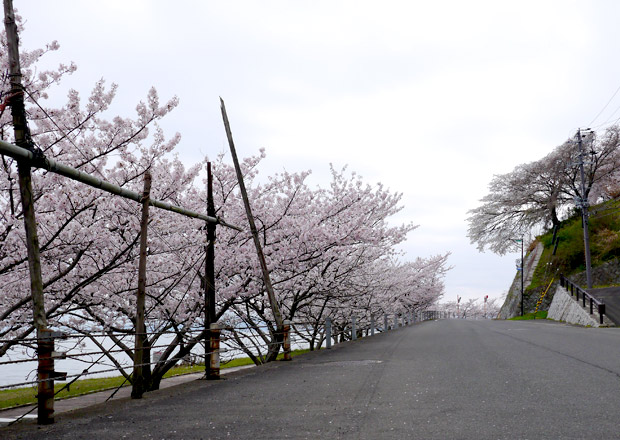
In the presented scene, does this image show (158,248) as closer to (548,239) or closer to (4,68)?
(4,68)

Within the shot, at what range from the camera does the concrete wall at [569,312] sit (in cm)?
2833

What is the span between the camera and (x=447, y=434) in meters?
4.75

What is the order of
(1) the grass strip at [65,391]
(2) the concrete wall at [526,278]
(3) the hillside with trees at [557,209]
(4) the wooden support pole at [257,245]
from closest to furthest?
(4) the wooden support pole at [257,245], (1) the grass strip at [65,391], (3) the hillside with trees at [557,209], (2) the concrete wall at [526,278]

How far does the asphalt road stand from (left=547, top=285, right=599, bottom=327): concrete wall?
65.9 ft

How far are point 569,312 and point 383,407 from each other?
32636 mm

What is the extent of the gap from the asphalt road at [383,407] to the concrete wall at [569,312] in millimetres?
20093

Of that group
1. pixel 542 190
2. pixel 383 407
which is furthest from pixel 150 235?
pixel 542 190

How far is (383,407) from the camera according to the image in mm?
6246

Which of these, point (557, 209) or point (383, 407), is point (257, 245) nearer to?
point (383, 407)

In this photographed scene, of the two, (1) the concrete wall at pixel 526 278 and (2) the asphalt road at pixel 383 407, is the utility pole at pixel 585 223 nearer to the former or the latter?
(1) the concrete wall at pixel 526 278

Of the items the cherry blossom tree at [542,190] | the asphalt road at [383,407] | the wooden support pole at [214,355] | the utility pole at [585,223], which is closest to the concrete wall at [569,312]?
the utility pole at [585,223]

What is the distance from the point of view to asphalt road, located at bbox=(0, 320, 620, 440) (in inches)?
197

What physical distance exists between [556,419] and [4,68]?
9.81 metres

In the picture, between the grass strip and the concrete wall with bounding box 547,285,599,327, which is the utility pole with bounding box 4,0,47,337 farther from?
the concrete wall with bounding box 547,285,599,327
